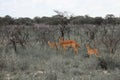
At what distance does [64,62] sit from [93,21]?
33.9 m

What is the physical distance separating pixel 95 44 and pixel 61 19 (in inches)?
136

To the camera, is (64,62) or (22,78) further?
(64,62)

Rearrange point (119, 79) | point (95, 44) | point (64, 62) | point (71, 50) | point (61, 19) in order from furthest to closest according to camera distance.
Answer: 1. point (61, 19)
2. point (95, 44)
3. point (71, 50)
4. point (64, 62)
5. point (119, 79)

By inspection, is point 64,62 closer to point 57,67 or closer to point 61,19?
point 57,67

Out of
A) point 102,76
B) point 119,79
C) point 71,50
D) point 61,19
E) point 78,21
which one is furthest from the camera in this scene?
point 78,21

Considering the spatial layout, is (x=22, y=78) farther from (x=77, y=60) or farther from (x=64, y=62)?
(x=77, y=60)

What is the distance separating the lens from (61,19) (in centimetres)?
1880

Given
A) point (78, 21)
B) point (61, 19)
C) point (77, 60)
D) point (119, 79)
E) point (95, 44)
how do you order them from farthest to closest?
point (78, 21) → point (61, 19) → point (95, 44) → point (77, 60) → point (119, 79)

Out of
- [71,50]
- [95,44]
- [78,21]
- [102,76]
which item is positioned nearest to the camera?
[102,76]

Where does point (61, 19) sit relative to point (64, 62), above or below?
above

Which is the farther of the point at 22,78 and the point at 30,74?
the point at 30,74

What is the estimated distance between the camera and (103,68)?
1009cm

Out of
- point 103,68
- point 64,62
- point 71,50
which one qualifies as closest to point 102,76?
point 103,68

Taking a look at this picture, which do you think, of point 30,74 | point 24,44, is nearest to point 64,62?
point 30,74
